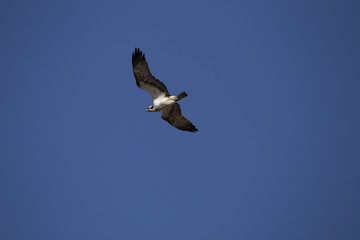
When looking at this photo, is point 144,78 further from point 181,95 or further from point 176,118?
point 176,118

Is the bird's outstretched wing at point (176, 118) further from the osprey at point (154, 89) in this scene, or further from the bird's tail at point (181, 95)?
the bird's tail at point (181, 95)

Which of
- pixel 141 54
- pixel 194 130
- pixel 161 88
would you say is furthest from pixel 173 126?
pixel 141 54

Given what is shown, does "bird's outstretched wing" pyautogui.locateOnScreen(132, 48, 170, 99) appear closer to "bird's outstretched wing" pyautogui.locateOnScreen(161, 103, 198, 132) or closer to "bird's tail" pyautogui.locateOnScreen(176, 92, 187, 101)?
"bird's tail" pyautogui.locateOnScreen(176, 92, 187, 101)

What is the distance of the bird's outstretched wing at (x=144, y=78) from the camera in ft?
41.0

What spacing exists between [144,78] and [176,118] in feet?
8.65

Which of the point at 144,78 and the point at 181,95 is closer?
the point at 181,95

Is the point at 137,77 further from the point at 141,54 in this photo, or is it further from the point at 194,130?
the point at 194,130

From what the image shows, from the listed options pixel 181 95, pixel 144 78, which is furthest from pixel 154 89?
pixel 181 95

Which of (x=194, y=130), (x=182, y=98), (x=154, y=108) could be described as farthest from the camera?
(x=194, y=130)

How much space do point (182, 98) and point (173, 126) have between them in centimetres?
259

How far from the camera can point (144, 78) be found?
1276 cm

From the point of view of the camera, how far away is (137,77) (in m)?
12.8

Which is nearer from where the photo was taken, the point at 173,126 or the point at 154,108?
the point at 154,108

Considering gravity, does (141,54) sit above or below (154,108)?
above
